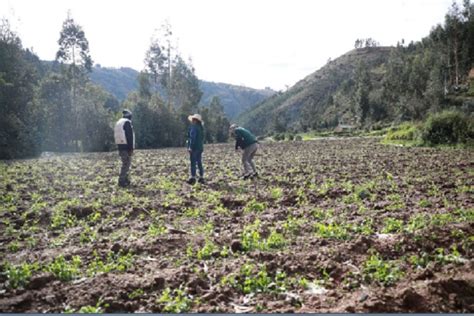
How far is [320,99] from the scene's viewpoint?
122 meters

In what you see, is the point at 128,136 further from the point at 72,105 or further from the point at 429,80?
the point at 429,80

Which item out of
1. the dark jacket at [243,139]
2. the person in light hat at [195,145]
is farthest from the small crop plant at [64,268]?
the dark jacket at [243,139]

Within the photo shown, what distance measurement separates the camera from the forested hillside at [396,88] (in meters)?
32.3

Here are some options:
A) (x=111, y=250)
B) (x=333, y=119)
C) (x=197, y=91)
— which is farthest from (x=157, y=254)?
(x=333, y=119)

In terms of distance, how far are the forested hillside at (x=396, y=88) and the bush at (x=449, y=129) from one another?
15.6 feet

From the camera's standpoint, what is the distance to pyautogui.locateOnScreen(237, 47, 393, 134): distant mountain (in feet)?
307

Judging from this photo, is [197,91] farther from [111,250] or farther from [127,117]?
[111,250]

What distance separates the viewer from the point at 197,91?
192 ft

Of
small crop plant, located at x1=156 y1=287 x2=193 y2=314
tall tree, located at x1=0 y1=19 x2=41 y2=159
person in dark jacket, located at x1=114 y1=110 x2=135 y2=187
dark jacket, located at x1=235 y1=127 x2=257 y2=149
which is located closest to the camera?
small crop plant, located at x1=156 y1=287 x2=193 y2=314

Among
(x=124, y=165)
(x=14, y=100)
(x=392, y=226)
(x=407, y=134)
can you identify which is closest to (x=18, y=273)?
(x=392, y=226)

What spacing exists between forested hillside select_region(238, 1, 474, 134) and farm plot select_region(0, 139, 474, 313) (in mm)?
17597

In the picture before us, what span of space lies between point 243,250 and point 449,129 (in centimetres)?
1911

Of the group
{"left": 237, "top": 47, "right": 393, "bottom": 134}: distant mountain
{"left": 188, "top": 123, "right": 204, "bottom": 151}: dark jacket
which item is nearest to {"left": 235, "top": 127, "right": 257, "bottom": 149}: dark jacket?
{"left": 188, "top": 123, "right": 204, "bottom": 151}: dark jacket

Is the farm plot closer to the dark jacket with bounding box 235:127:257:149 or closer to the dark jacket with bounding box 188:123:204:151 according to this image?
the dark jacket with bounding box 188:123:204:151
